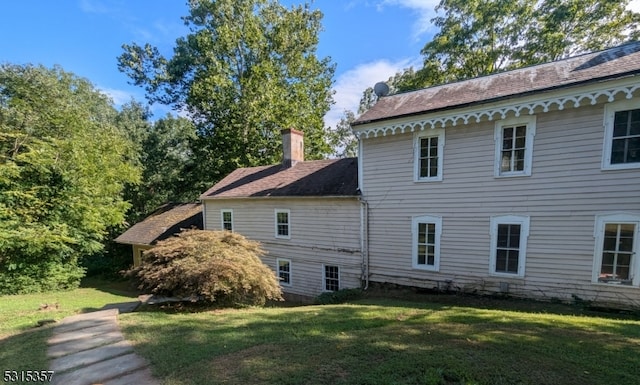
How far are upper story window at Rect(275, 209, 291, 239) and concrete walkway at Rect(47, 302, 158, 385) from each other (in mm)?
7199

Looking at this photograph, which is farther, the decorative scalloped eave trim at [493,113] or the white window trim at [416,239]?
the white window trim at [416,239]

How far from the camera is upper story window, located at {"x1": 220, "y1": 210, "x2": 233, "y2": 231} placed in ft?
47.7

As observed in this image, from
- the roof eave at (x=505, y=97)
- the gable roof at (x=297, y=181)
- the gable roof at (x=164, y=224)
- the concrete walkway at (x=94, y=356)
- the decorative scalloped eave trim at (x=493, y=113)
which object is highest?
the roof eave at (x=505, y=97)

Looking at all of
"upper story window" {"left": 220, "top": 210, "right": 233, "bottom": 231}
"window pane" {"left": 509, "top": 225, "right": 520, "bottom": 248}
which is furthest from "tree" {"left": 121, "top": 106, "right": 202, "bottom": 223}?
"window pane" {"left": 509, "top": 225, "right": 520, "bottom": 248}

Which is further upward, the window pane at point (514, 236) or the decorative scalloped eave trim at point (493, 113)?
the decorative scalloped eave trim at point (493, 113)

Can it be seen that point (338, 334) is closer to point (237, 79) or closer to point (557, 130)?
point (557, 130)

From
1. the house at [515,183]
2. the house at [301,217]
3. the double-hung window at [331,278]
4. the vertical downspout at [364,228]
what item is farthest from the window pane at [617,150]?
the double-hung window at [331,278]

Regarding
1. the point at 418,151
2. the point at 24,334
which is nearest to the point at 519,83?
the point at 418,151

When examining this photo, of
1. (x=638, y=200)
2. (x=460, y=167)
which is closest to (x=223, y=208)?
(x=460, y=167)

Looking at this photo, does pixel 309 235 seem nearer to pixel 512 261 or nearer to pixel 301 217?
pixel 301 217

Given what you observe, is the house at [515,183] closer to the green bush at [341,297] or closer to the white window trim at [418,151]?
the white window trim at [418,151]

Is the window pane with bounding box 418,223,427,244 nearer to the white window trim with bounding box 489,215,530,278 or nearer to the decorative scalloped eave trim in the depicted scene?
the white window trim with bounding box 489,215,530,278

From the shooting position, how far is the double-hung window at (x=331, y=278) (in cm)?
1121

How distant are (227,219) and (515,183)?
12.6 m
